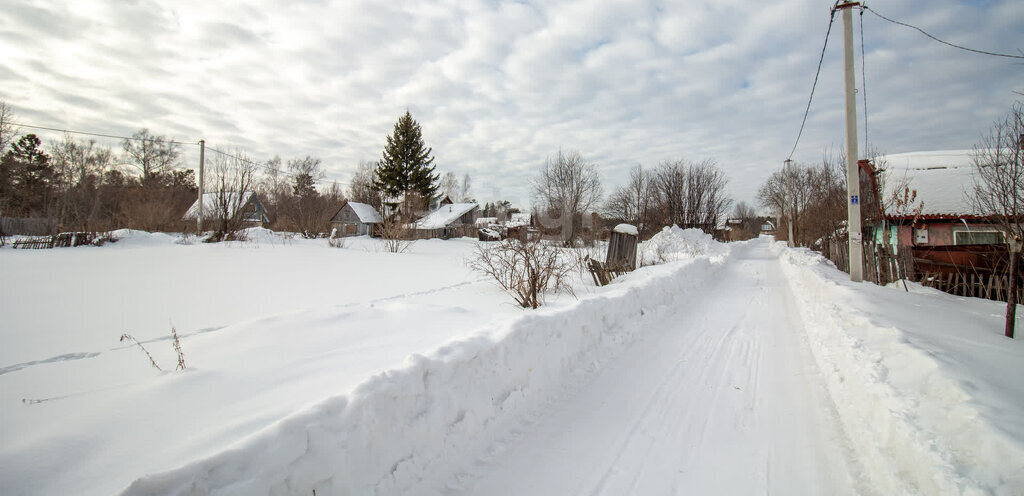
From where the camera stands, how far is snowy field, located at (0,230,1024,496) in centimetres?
218

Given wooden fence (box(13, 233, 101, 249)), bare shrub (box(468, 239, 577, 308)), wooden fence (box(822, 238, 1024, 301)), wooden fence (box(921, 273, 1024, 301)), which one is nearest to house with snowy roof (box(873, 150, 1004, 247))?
wooden fence (box(822, 238, 1024, 301))

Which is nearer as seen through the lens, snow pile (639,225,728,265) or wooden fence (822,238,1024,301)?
wooden fence (822,238,1024,301)

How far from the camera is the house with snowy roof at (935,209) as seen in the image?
14.9m

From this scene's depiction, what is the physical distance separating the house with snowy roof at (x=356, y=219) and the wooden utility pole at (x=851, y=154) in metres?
42.9

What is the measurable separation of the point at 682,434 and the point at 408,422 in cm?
232

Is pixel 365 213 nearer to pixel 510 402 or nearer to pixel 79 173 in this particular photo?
pixel 79 173

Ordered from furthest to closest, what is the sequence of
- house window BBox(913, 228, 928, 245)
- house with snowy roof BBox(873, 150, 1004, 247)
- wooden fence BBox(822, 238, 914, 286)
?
house window BBox(913, 228, 928, 245), house with snowy roof BBox(873, 150, 1004, 247), wooden fence BBox(822, 238, 914, 286)

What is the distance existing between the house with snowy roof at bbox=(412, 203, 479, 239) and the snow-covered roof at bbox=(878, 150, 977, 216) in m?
A: 37.9

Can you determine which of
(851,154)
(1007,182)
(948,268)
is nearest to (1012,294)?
(1007,182)

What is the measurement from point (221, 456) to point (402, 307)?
4519mm

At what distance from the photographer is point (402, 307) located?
6344mm

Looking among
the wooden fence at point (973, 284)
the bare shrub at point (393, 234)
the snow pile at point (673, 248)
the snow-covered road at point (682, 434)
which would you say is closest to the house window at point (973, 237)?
the wooden fence at point (973, 284)

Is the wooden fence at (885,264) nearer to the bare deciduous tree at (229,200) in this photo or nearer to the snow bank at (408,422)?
the snow bank at (408,422)

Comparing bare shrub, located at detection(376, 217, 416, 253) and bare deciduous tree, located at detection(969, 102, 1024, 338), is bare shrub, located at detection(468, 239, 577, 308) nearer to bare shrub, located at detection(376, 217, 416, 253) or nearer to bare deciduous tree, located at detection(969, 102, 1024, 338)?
bare deciduous tree, located at detection(969, 102, 1024, 338)
